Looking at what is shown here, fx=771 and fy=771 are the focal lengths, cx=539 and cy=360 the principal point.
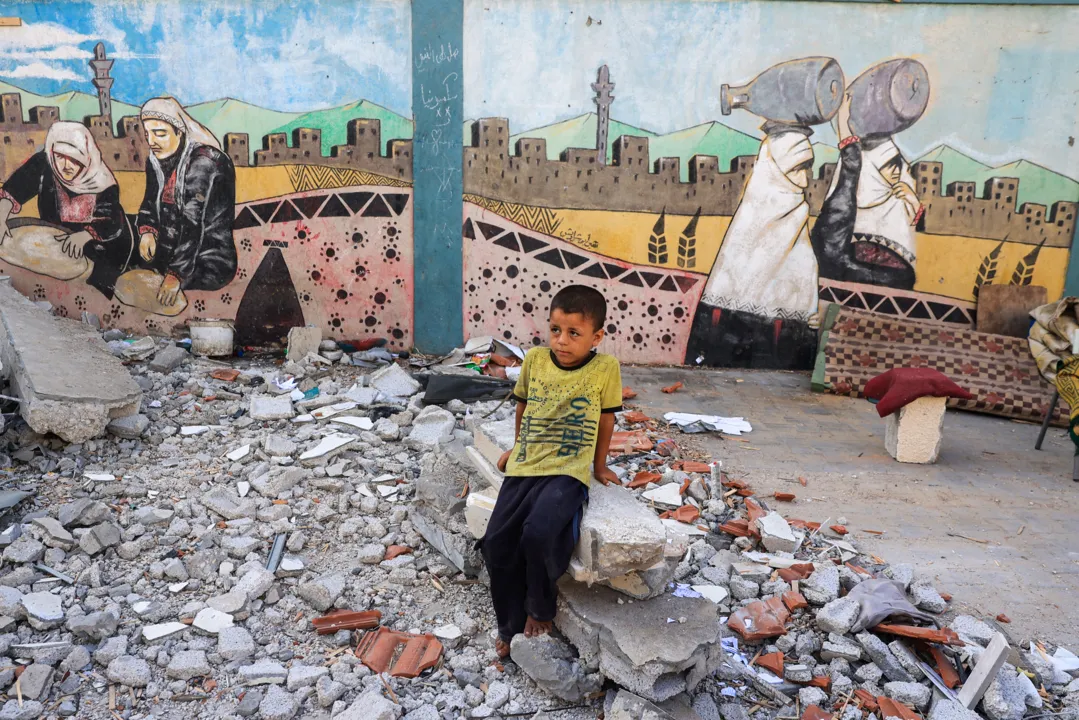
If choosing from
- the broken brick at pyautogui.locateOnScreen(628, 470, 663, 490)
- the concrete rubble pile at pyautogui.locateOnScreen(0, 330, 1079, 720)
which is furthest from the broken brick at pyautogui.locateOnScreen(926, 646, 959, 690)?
the broken brick at pyautogui.locateOnScreen(628, 470, 663, 490)

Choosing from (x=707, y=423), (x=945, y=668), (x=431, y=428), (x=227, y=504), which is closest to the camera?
(x=945, y=668)

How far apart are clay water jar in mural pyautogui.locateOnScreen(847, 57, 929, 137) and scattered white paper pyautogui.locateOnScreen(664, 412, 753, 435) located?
3.08 m

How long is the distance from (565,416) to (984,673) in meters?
1.76

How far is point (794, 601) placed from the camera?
3.27m

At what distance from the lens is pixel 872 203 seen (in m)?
6.99

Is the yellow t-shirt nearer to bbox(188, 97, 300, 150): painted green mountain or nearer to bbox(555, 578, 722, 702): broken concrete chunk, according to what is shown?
bbox(555, 578, 722, 702): broken concrete chunk

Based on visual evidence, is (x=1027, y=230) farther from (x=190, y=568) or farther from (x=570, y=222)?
(x=190, y=568)

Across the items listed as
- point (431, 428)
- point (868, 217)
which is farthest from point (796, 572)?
point (868, 217)

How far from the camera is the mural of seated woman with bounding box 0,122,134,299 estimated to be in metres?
6.96

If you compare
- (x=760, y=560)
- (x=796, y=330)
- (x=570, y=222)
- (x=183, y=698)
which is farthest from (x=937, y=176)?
(x=183, y=698)

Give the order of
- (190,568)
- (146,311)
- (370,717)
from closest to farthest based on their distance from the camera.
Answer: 1. (370,717)
2. (190,568)
3. (146,311)

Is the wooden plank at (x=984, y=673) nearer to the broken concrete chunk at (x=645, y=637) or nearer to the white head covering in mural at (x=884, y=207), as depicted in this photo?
the broken concrete chunk at (x=645, y=637)

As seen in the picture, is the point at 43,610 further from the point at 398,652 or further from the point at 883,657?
the point at 883,657

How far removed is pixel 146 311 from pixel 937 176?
7323mm
